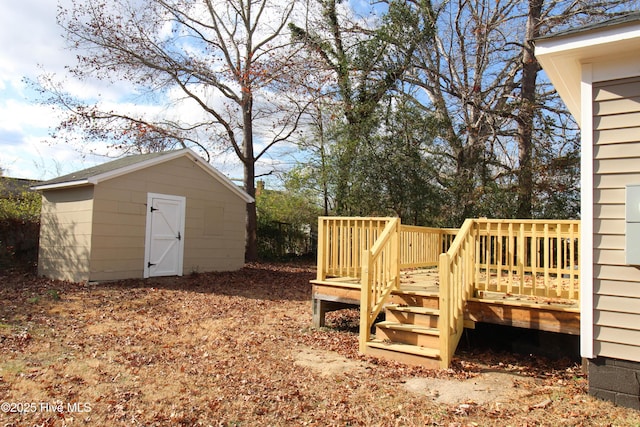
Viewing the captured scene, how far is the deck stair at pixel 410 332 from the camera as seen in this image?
14.6 ft

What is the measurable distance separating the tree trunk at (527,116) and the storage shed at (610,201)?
338 inches

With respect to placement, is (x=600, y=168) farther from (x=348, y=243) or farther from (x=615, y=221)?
(x=348, y=243)

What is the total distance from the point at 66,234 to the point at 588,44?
414 inches

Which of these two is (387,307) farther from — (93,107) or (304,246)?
(93,107)

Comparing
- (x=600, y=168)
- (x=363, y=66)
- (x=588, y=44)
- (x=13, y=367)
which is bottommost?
(x=13, y=367)

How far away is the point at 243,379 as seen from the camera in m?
3.98

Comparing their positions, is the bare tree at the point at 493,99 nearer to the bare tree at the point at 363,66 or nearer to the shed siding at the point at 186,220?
the bare tree at the point at 363,66

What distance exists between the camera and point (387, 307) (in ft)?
17.3

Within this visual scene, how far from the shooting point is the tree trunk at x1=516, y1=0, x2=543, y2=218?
1167cm

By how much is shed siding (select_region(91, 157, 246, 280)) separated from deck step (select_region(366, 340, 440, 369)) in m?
7.24

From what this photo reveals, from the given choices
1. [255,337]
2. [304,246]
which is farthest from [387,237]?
[304,246]

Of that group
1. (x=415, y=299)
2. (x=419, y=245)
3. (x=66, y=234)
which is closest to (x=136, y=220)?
(x=66, y=234)

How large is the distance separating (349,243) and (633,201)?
350 cm

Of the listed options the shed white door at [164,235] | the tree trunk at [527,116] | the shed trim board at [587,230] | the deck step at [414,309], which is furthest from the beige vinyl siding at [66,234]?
the tree trunk at [527,116]
